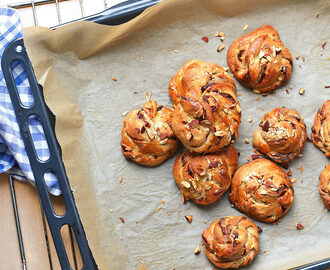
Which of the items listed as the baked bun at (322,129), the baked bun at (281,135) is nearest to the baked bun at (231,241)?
the baked bun at (281,135)

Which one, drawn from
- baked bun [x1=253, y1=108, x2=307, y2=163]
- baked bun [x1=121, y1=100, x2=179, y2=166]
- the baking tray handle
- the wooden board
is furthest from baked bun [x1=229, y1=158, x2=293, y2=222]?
the wooden board

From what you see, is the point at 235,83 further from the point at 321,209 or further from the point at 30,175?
the point at 30,175

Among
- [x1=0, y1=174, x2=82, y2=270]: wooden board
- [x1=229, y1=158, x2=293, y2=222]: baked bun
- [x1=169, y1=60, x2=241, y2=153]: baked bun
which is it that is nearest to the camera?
[x1=169, y1=60, x2=241, y2=153]: baked bun

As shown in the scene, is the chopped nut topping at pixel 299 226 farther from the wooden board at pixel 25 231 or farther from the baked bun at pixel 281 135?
the wooden board at pixel 25 231

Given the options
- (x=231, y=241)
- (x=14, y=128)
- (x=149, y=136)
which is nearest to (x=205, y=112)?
(x=149, y=136)

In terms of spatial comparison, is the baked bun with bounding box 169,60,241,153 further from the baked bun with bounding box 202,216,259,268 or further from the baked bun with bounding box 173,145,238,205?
the baked bun with bounding box 202,216,259,268

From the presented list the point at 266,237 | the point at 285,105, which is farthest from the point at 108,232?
the point at 285,105
